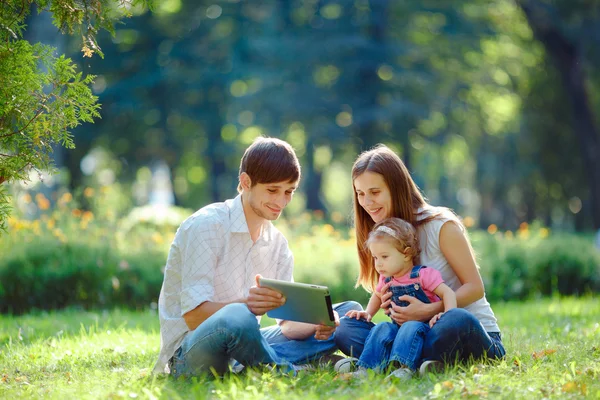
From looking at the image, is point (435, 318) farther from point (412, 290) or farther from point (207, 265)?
Result: point (207, 265)

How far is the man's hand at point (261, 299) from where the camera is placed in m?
3.89

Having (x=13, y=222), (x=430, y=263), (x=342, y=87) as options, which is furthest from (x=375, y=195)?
(x=342, y=87)

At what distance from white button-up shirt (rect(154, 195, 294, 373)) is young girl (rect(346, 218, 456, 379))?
28.1 inches

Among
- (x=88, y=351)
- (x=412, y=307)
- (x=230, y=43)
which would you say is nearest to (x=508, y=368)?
(x=412, y=307)

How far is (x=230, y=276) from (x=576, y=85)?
14.8 m

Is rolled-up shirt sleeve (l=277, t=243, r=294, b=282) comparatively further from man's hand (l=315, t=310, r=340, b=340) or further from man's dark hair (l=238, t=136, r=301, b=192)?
man's dark hair (l=238, t=136, r=301, b=192)

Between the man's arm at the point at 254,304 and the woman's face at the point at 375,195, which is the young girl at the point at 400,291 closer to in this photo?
the woman's face at the point at 375,195

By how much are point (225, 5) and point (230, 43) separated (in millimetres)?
1427

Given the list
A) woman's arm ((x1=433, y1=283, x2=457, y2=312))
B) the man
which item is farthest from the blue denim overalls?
the man

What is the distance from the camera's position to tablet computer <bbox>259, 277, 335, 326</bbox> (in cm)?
388

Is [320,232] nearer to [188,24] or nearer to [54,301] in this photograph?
[54,301]

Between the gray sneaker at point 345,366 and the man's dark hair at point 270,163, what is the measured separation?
3.62 ft

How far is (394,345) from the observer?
13.7 ft

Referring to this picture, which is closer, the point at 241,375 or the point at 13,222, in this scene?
the point at 241,375
